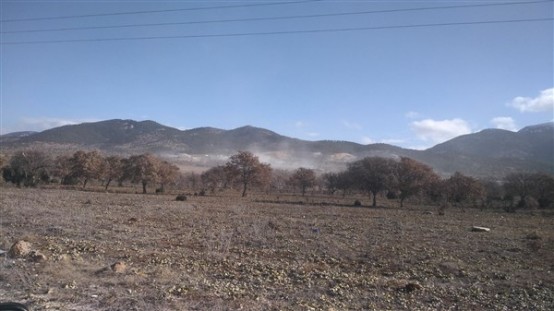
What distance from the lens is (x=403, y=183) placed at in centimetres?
6316

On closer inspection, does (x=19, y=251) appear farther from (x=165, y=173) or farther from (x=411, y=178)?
(x=165, y=173)

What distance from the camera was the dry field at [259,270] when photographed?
27.6 feet

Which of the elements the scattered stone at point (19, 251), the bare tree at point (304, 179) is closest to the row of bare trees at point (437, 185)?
the bare tree at point (304, 179)

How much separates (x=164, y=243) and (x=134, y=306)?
8.25 meters

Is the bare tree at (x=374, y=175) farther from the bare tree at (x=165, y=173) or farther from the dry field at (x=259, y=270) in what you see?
the dry field at (x=259, y=270)

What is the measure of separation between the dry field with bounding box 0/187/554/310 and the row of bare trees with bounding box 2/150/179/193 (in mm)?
56417

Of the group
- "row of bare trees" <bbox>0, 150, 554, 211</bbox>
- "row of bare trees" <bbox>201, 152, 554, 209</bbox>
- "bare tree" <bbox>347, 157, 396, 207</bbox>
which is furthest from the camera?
"row of bare trees" <bbox>0, 150, 554, 211</bbox>

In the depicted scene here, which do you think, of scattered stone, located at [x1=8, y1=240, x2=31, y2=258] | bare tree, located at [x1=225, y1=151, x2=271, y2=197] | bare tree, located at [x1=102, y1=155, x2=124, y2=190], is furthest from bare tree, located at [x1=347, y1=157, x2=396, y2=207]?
scattered stone, located at [x1=8, y1=240, x2=31, y2=258]

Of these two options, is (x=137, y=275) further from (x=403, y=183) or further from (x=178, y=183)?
(x=178, y=183)

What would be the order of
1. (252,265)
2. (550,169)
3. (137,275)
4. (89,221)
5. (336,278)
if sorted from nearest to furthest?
(137,275) < (336,278) < (252,265) < (89,221) < (550,169)

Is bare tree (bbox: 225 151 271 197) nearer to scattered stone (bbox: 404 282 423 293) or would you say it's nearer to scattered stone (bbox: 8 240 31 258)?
scattered stone (bbox: 8 240 31 258)

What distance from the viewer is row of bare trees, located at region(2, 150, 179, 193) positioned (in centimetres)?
7242

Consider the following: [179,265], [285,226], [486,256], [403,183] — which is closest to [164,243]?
[179,265]

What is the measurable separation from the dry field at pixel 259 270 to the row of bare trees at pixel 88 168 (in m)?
56.4
